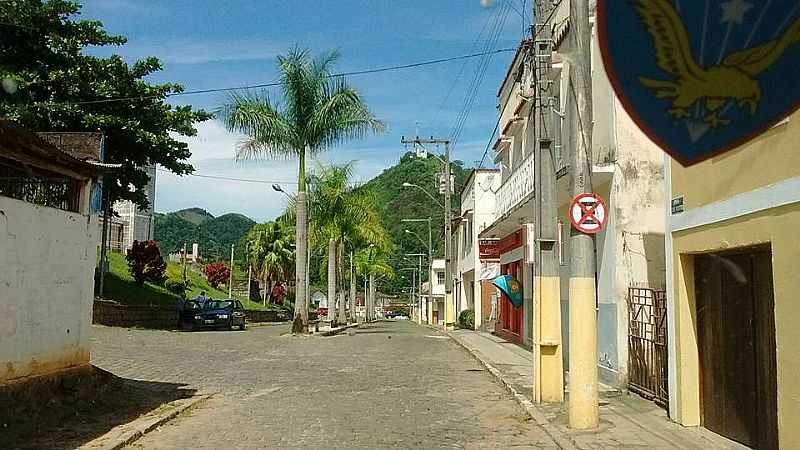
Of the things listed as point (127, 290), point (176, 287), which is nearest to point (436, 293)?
point (176, 287)

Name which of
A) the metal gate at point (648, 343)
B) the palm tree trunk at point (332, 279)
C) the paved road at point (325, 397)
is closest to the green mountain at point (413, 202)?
the palm tree trunk at point (332, 279)

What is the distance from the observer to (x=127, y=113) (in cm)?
2762

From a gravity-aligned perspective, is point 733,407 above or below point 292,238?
below

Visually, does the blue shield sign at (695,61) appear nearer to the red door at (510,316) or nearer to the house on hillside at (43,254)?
the house on hillside at (43,254)

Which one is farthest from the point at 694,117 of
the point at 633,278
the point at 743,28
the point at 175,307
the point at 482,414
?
the point at 175,307

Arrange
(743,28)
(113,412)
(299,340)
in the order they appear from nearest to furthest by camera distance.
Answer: (743,28), (113,412), (299,340)

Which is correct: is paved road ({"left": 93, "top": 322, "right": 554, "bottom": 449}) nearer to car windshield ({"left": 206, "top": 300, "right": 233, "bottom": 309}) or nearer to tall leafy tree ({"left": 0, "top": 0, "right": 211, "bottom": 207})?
tall leafy tree ({"left": 0, "top": 0, "right": 211, "bottom": 207})

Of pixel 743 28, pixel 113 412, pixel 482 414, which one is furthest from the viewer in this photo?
pixel 482 414

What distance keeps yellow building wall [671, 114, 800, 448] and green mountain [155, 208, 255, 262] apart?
89888 mm

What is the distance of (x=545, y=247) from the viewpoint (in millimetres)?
11500

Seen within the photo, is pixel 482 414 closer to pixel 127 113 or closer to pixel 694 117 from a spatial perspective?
pixel 694 117

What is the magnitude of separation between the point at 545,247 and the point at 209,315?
24.6 meters

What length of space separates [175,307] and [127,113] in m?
11.9

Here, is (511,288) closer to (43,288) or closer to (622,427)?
(622,427)
